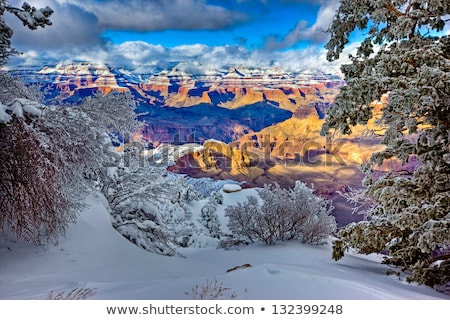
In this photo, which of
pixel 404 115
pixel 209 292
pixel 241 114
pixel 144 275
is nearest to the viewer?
pixel 209 292

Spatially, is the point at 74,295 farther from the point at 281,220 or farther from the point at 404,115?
the point at 281,220

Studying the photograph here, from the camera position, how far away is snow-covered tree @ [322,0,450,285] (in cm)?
345

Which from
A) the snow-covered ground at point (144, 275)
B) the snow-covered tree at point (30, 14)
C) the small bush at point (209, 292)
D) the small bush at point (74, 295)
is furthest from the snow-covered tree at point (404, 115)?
the snow-covered tree at point (30, 14)

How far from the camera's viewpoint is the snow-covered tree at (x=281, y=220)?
971 centimetres

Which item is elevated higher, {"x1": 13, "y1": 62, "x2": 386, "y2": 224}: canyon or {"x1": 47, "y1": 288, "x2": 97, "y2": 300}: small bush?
{"x1": 13, "y1": 62, "x2": 386, "y2": 224}: canyon

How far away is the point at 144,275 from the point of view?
5340 millimetres

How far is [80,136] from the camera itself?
4488mm

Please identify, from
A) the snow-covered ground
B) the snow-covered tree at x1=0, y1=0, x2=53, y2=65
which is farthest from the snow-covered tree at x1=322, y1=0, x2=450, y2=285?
the snow-covered tree at x1=0, y1=0, x2=53, y2=65

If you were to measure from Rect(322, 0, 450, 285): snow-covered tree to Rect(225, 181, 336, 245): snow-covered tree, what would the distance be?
466 cm

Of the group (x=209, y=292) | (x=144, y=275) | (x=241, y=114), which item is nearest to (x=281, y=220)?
(x=241, y=114)

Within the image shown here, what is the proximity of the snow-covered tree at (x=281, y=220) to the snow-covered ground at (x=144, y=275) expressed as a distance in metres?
1.44

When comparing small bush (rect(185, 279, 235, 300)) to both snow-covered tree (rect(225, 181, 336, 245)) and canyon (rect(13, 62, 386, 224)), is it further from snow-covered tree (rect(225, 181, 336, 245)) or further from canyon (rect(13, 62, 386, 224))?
snow-covered tree (rect(225, 181, 336, 245))

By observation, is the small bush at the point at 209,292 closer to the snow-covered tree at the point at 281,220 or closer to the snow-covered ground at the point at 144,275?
the snow-covered ground at the point at 144,275

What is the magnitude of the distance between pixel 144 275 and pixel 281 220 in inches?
209
